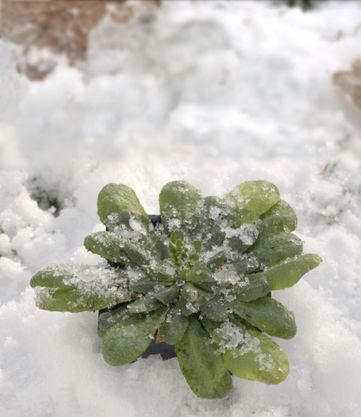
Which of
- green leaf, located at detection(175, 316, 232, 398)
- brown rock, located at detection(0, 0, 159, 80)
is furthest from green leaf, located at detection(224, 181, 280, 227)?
brown rock, located at detection(0, 0, 159, 80)

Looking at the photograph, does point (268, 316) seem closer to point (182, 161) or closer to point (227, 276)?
point (227, 276)

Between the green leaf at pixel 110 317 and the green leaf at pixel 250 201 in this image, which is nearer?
the green leaf at pixel 110 317

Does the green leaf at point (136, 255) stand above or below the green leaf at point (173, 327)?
above

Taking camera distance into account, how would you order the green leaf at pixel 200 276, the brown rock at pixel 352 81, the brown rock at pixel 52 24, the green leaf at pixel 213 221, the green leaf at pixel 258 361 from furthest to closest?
the brown rock at pixel 52 24 → the brown rock at pixel 352 81 → the green leaf at pixel 213 221 → the green leaf at pixel 200 276 → the green leaf at pixel 258 361

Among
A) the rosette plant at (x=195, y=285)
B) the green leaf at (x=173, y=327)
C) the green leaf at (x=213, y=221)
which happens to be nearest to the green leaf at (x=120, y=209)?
the rosette plant at (x=195, y=285)

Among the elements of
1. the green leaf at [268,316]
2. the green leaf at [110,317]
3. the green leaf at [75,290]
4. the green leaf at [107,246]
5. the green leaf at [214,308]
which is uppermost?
the green leaf at [268,316]

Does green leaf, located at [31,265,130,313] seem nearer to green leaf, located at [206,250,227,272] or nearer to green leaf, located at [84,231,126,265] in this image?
green leaf, located at [84,231,126,265]

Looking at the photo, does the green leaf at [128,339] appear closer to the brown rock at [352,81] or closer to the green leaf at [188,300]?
the green leaf at [188,300]
